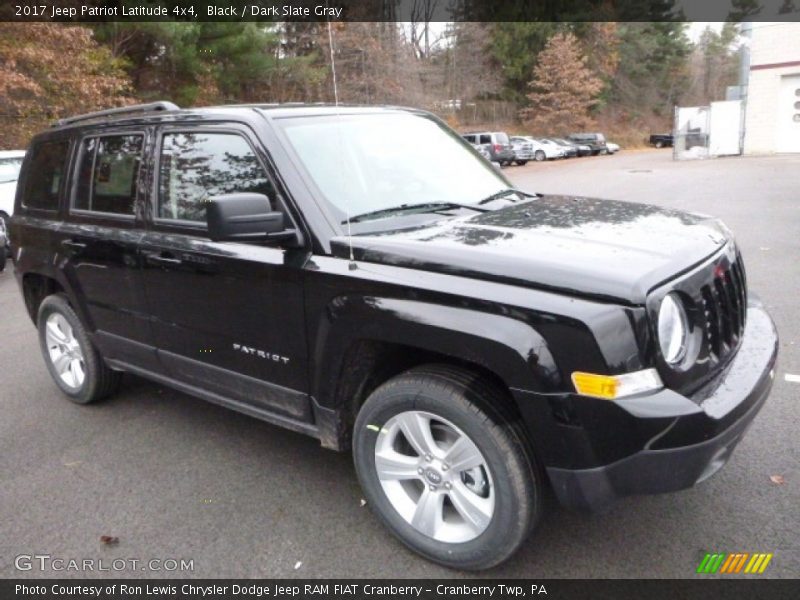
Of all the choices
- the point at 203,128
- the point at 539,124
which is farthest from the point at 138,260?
the point at 539,124

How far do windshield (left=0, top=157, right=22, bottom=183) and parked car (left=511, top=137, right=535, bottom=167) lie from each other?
27.3m

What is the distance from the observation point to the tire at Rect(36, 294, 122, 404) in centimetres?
441

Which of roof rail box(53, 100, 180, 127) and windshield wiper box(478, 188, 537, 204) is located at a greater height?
roof rail box(53, 100, 180, 127)

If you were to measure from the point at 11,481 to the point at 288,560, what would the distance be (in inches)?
71.4

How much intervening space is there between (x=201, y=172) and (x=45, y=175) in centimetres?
184

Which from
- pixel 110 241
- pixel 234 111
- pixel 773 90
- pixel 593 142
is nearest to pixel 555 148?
pixel 593 142

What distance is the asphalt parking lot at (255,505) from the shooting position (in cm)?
281

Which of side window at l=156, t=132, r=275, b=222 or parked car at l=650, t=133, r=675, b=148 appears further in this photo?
parked car at l=650, t=133, r=675, b=148

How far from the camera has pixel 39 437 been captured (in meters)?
4.13

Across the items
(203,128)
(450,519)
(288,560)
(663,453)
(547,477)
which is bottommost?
(288,560)

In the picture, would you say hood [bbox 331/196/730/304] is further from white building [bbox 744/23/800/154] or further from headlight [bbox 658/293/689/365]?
white building [bbox 744/23/800/154]

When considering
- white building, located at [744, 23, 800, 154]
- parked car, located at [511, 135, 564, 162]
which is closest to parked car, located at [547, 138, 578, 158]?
parked car, located at [511, 135, 564, 162]

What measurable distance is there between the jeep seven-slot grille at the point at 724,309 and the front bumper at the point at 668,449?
0.21 meters

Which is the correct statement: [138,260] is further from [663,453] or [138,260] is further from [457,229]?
[663,453]
